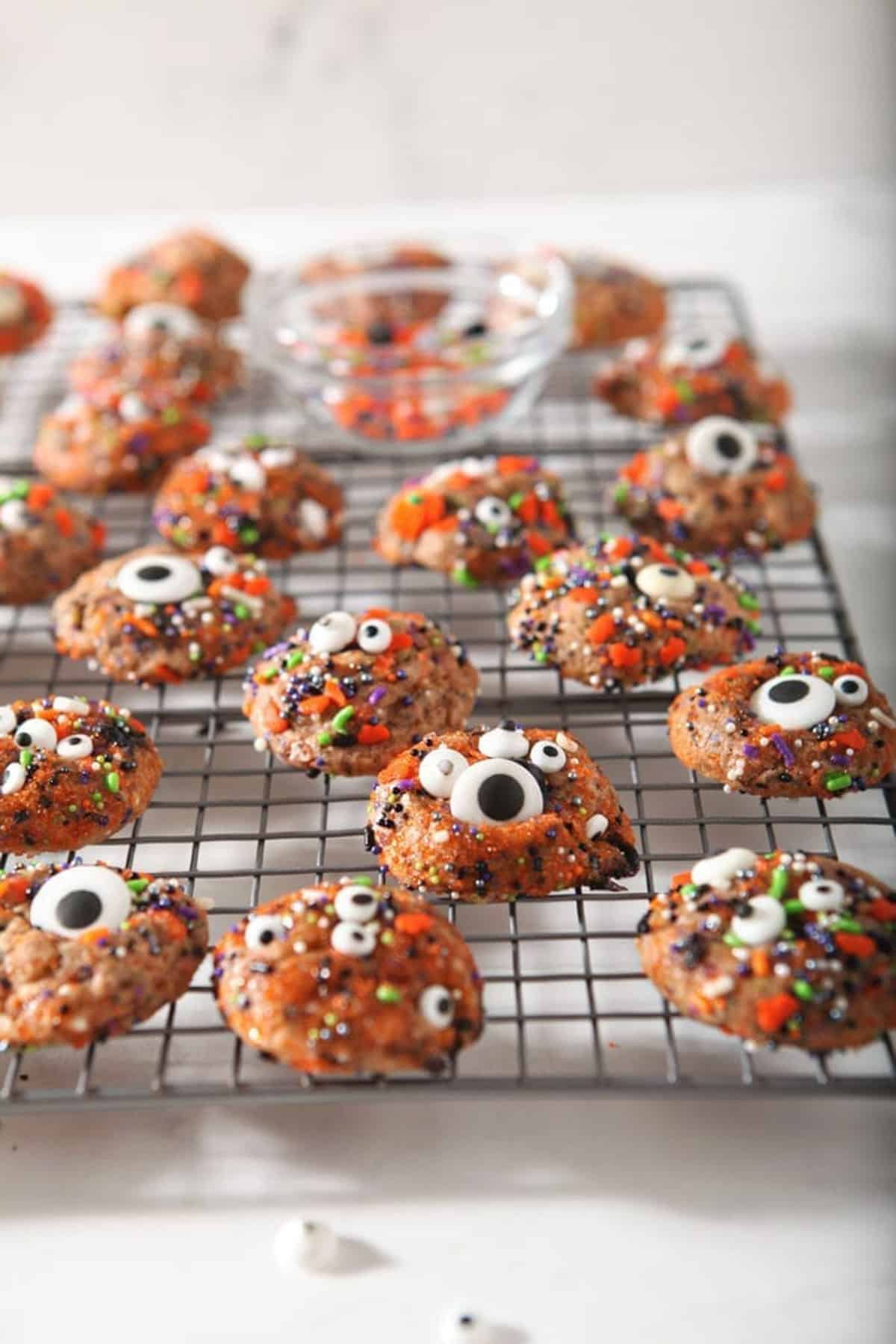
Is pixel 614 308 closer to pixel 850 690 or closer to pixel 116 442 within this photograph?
pixel 116 442

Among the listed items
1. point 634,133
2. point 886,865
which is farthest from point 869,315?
point 886,865

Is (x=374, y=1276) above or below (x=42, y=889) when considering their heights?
below

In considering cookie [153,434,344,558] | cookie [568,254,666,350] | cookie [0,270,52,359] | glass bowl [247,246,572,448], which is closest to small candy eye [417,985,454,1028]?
cookie [153,434,344,558]

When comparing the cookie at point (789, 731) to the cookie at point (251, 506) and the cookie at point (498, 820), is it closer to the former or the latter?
the cookie at point (498, 820)

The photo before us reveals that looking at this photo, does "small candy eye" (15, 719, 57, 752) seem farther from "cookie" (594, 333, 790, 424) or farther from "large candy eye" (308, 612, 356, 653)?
"cookie" (594, 333, 790, 424)

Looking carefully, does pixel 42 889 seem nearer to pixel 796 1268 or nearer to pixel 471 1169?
pixel 471 1169

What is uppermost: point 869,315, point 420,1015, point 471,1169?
point 869,315
